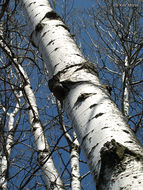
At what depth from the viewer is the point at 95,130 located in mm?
751

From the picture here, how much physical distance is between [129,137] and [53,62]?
0.53m

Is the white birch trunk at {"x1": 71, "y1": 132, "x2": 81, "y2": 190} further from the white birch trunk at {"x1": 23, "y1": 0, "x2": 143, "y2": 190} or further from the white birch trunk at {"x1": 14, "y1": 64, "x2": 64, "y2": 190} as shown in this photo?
the white birch trunk at {"x1": 23, "y1": 0, "x2": 143, "y2": 190}

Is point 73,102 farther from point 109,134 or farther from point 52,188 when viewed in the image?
point 52,188

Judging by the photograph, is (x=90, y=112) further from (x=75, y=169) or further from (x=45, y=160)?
(x=75, y=169)

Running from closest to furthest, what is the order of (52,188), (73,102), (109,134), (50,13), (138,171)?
1. (138,171)
2. (109,134)
3. (73,102)
4. (50,13)
5. (52,188)

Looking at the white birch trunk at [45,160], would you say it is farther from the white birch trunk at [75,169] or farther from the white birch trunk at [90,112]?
the white birch trunk at [90,112]

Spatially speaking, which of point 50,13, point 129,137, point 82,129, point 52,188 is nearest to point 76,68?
point 82,129

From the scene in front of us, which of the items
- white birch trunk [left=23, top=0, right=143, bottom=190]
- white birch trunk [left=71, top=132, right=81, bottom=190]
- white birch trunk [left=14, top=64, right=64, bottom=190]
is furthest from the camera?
white birch trunk [left=71, top=132, right=81, bottom=190]

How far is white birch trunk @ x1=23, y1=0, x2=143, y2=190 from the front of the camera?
0.64 m

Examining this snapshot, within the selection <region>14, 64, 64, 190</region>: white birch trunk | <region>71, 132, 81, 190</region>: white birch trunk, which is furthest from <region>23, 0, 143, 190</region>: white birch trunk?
<region>71, 132, 81, 190</region>: white birch trunk

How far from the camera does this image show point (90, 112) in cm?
82

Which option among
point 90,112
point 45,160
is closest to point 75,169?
point 45,160

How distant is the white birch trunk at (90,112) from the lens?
64 centimetres

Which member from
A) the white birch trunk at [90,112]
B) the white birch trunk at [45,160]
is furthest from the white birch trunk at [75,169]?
the white birch trunk at [90,112]
